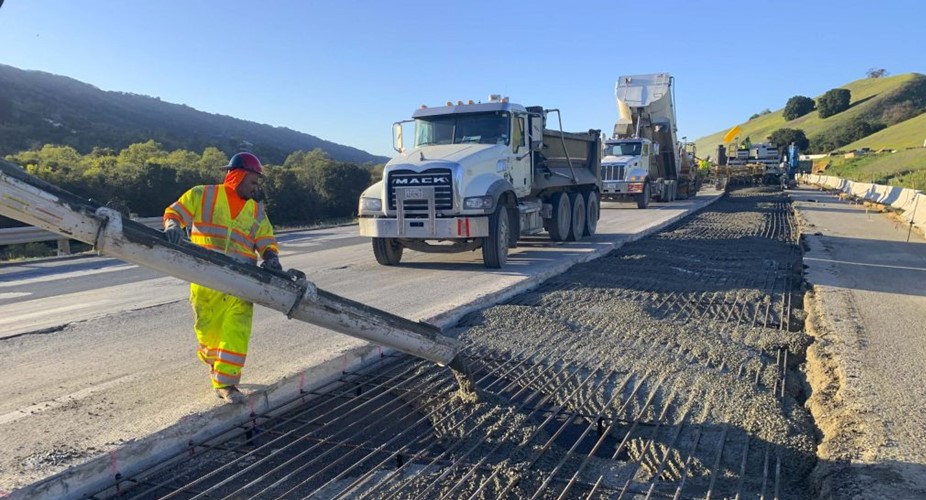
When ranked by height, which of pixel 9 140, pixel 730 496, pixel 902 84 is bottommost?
pixel 730 496

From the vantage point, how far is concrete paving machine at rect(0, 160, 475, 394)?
283 centimetres

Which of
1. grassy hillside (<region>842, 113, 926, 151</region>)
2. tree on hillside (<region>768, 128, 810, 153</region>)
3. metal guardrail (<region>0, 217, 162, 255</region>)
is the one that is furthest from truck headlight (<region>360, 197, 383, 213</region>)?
tree on hillside (<region>768, 128, 810, 153</region>)

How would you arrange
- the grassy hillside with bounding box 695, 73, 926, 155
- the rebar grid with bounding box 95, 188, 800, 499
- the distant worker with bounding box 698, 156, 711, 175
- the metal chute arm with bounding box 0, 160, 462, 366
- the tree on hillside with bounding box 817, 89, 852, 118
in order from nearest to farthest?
1. the metal chute arm with bounding box 0, 160, 462, 366
2. the rebar grid with bounding box 95, 188, 800, 499
3. the distant worker with bounding box 698, 156, 711, 175
4. the grassy hillside with bounding box 695, 73, 926, 155
5. the tree on hillside with bounding box 817, 89, 852, 118

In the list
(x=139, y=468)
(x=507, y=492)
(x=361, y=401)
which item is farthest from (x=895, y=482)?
(x=139, y=468)

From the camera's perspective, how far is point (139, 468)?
357cm

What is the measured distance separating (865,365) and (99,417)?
5.71 meters

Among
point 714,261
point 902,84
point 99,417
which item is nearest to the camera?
point 99,417

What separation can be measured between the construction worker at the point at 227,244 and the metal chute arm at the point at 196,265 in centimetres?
45

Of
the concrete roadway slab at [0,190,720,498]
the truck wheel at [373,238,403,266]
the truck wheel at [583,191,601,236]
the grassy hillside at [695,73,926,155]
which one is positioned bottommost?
the concrete roadway slab at [0,190,720,498]

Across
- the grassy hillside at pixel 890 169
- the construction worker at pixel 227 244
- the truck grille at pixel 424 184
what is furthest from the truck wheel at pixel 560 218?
the grassy hillside at pixel 890 169

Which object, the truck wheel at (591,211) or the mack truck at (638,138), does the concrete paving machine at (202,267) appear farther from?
the mack truck at (638,138)

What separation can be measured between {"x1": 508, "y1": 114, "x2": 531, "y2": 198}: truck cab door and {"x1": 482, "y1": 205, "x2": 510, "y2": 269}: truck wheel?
987mm

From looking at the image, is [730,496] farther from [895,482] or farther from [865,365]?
[865,365]

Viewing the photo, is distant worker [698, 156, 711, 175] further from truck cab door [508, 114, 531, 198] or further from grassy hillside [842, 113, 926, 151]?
grassy hillside [842, 113, 926, 151]
